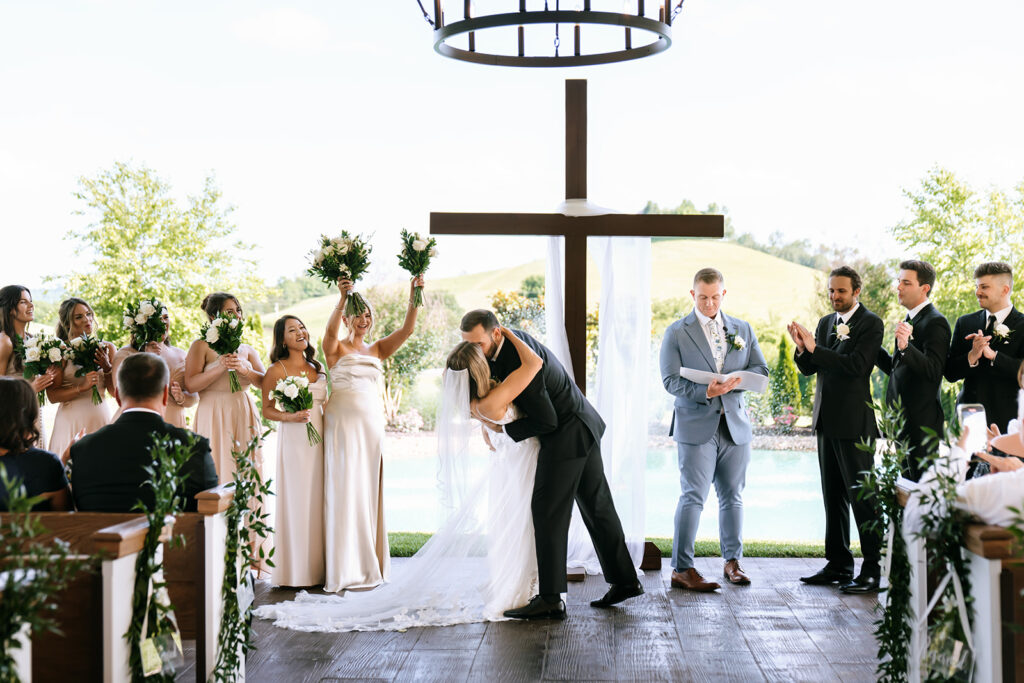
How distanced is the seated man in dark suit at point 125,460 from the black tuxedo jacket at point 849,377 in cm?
329

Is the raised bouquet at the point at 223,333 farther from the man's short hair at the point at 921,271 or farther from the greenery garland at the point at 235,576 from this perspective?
the man's short hair at the point at 921,271

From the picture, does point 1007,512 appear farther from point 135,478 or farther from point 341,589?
point 341,589

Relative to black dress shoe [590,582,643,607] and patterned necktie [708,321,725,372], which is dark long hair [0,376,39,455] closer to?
black dress shoe [590,582,643,607]

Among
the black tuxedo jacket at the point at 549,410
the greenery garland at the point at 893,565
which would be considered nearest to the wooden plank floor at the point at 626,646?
the greenery garland at the point at 893,565

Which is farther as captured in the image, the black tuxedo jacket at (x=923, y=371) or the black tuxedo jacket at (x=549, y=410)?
the black tuxedo jacket at (x=923, y=371)

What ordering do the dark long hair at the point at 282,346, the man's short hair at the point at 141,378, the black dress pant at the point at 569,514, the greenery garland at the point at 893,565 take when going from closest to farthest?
the greenery garland at the point at 893,565
the man's short hair at the point at 141,378
the black dress pant at the point at 569,514
the dark long hair at the point at 282,346

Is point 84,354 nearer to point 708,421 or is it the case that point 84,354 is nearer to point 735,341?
point 708,421

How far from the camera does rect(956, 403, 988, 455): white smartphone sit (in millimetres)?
4324

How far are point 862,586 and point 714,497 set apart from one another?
8.89 metres

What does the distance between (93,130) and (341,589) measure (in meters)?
13.8

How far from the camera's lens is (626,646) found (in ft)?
14.2

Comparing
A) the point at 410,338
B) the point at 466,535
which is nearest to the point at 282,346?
the point at 466,535

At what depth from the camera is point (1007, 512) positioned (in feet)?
9.13

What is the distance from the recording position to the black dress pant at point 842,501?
5277mm
